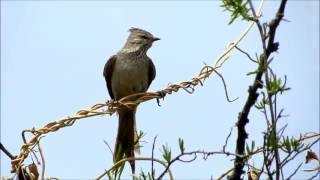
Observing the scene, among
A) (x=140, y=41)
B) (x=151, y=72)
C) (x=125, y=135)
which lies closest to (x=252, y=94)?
(x=125, y=135)

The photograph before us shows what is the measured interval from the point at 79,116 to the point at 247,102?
1.34 metres

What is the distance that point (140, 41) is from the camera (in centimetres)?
621

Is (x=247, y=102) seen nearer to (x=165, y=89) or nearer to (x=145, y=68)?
(x=165, y=89)

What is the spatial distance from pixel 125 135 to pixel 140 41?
1648 millimetres

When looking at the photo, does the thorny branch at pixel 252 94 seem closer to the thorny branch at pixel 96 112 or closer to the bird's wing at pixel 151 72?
the thorny branch at pixel 96 112

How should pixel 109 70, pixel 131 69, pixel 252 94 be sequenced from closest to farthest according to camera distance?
1. pixel 252 94
2. pixel 131 69
3. pixel 109 70

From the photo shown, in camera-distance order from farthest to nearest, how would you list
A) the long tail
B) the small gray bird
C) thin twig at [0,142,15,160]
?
1. the small gray bird
2. the long tail
3. thin twig at [0,142,15,160]

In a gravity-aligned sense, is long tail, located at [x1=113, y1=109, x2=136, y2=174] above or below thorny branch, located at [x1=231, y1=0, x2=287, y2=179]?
below

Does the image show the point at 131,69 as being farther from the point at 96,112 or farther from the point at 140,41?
the point at 96,112

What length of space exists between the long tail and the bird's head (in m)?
1.16

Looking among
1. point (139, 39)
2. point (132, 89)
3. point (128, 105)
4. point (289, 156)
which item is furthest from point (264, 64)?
point (139, 39)

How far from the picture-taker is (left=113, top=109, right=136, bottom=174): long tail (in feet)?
14.1

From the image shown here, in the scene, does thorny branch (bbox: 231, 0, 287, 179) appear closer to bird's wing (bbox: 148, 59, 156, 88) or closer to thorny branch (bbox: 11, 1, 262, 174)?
thorny branch (bbox: 11, 1, 262, 174)

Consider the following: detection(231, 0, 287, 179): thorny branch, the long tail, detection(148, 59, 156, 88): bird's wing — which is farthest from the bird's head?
detection(231, 0, 287, 179): thorny branch
